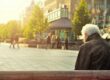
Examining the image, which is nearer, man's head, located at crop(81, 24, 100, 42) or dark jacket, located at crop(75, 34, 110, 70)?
dark jacket, located at crop(75, 34, 110, 70)

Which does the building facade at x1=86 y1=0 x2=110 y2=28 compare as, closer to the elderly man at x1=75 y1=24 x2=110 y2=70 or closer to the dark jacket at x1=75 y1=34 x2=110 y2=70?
the elderly man at x1=75 y1=24 x2=110 y2=70

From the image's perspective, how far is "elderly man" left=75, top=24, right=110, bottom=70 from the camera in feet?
22.5

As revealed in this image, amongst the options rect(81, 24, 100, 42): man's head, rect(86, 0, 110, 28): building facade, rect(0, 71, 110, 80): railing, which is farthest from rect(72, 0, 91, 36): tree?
rect(0, 71, 110, 80): railing

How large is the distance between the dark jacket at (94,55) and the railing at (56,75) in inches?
22.5

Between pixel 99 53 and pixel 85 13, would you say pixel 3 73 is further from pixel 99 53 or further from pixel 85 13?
pixel 85 13

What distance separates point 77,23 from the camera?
249 feet


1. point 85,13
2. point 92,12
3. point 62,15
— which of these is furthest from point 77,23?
point 62,15

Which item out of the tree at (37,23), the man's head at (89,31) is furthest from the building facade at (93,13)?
the man's head at (89,31)

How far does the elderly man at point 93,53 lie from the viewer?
A: 687 centimetres

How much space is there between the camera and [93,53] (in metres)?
6.95

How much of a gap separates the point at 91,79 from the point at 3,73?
1.22 meters

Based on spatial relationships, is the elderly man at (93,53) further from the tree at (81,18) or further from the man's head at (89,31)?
the tree at (81,18)

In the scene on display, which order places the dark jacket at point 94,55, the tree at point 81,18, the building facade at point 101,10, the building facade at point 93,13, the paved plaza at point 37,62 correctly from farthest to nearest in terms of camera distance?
the building facade at point 101,10 → the building facade at point 93,13 → the tree at point 81,18 → the paved plaza at point 37,62 → the dark jacket at point 94,55

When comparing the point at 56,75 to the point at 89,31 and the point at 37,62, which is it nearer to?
the point at 89,31
